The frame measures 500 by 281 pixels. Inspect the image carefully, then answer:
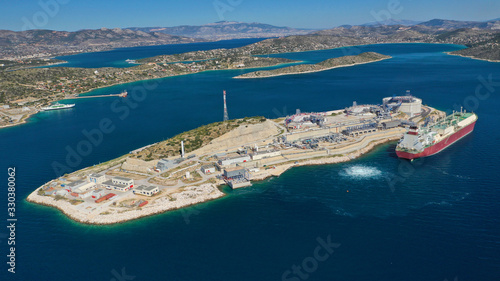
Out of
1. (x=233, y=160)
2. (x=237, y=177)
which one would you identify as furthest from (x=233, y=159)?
(x=237, y=177)

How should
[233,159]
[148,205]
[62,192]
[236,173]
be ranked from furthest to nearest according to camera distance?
[233,159], [236,173], [62,192], [148,205]

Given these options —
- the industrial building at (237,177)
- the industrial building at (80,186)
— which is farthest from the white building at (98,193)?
the industrial building at (237,177)

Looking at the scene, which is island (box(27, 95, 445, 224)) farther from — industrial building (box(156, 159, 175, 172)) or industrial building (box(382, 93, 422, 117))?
industrial building (box(382, 93, 422, 117))

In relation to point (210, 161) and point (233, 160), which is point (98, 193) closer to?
point (210, 161)

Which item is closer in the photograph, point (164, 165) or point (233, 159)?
point (164, 165)

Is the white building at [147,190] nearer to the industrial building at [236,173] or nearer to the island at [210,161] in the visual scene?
the island at [210,161]

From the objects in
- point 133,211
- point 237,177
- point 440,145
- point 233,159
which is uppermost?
point 233,159

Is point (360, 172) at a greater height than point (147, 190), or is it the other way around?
point (147, 190)

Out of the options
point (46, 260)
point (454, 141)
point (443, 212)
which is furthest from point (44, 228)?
point (454, 141)
